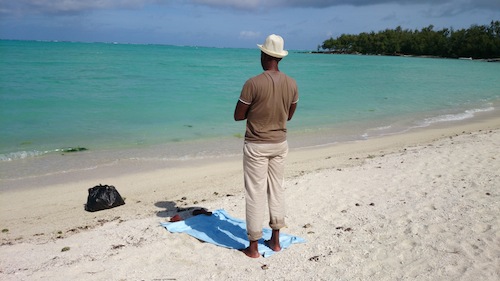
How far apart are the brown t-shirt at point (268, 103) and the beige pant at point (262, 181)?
98mm

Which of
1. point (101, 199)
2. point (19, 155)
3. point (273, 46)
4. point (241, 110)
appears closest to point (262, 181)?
point (241, 110)

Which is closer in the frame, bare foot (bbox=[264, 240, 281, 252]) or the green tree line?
bare foot (bbox=[264, 240, 281, 252])

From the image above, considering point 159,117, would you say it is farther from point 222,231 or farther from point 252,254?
point 252,254

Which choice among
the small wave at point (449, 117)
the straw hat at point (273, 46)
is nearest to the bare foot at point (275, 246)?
the straw hat at point (273, 46)

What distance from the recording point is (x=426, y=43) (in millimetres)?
114500

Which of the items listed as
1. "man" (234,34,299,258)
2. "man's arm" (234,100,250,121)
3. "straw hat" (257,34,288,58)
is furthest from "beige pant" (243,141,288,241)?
"straw hat" (257,34,288,58)

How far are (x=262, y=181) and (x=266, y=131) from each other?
505 mm

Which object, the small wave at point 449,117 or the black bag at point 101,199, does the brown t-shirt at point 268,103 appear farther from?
the small wave at point 449,117

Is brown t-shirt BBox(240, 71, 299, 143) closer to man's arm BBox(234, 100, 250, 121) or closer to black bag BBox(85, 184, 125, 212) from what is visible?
man's arm BBox(234, 100, 250, 121)

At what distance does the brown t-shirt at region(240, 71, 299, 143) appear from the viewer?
3.96 m

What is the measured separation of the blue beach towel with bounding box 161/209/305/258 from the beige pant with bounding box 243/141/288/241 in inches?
15.4

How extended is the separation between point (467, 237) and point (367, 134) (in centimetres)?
948

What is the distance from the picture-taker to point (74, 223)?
6039 millimetres

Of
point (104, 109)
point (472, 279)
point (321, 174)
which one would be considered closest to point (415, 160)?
point (321, 174)
